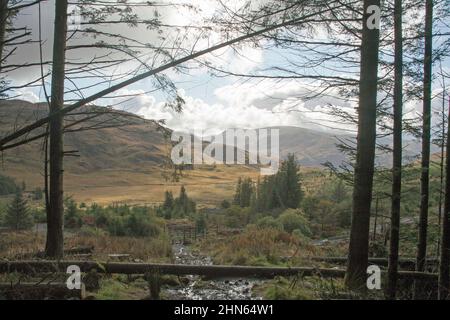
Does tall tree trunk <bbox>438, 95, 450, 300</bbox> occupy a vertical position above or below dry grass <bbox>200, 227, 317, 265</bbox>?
above

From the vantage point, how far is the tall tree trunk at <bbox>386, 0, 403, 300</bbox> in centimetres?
890

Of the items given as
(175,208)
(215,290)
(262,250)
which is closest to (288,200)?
(175,208)

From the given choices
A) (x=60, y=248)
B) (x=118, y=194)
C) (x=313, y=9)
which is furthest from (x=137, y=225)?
(x=118, y=194)

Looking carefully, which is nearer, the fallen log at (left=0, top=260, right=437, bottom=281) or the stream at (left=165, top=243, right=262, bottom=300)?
the stream at (left=165, top=243, right=262, bottom=300)

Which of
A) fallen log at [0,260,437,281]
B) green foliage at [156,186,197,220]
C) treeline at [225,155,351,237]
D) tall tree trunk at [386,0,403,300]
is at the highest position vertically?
tall tree trunk at [386,0,403,300]

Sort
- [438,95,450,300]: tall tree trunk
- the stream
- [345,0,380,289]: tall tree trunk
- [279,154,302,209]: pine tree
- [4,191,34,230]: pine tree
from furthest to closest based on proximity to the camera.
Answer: [279,154,302,209]: pine tree → [4,191,34,230]: pine tree → the stream → [438,95,450,300]: tall tree trunk → [345,0,380,289]: tall tree trunk

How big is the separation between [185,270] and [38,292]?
12.5 feet

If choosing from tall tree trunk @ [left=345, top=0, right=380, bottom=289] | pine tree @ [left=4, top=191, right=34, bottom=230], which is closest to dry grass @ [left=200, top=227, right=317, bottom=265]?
tall tree trunk @ [left=345, top=0, right=380, bottom=289]

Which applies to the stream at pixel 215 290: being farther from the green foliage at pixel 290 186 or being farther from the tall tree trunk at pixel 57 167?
the green foliage at pixel 290 186

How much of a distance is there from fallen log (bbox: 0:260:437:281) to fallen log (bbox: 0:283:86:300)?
1982 mm

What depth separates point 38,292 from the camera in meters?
6.08

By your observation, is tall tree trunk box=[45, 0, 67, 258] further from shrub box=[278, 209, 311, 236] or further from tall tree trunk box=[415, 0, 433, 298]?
shrub box=[278, 209, 311, 236]
